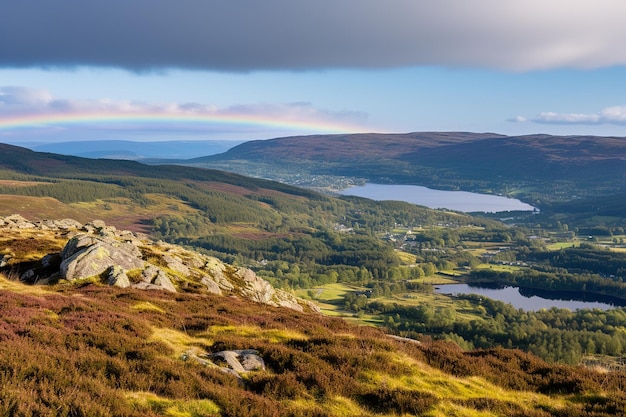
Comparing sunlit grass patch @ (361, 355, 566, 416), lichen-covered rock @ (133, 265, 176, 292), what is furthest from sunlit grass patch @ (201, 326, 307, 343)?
lichen-covered rock @ (133, 265, 176, 292)

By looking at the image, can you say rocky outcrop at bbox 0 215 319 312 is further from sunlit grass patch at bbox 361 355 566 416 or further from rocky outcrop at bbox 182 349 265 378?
sunlit grass patch at bbox 361 355 566 416

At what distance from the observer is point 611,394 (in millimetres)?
17750

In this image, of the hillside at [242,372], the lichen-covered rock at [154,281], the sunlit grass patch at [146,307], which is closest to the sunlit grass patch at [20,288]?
the hillside at [242,372]

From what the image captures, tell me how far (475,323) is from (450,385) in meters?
147

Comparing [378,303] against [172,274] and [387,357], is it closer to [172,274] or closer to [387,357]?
[172,274]

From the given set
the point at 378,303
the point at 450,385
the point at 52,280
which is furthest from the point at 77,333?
the point at 378,303

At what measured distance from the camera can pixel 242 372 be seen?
1806 centimetres

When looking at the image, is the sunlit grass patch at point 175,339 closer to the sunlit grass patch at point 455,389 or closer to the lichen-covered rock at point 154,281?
the sunlit grass patch at point 455,389

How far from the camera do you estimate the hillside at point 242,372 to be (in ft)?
44.6

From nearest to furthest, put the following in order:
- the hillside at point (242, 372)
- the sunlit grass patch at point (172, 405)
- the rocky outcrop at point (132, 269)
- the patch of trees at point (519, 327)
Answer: the sunlit grass patch at point (172, 405) < the hillside at point (242, 372) < the rocky outcrop at point (132, 269) < the patch of trees at point (519, 327)

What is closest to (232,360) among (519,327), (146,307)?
(146,307)

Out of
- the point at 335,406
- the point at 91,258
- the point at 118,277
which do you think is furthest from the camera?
the point at 91,258

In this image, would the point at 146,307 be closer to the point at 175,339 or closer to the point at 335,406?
the point at 175,339

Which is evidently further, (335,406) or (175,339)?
(175,339)
